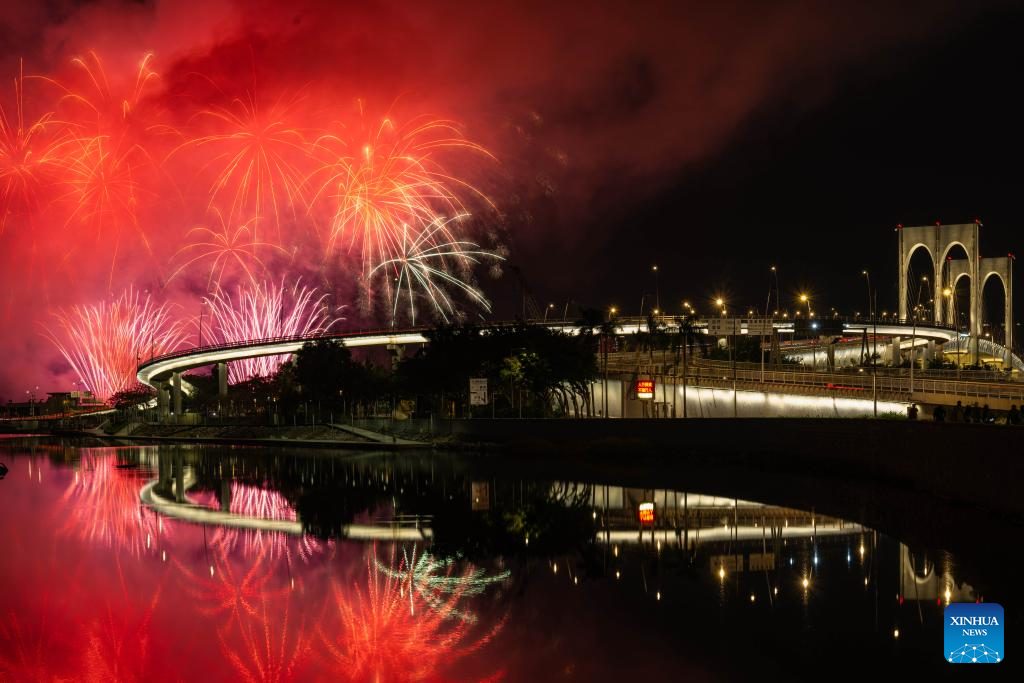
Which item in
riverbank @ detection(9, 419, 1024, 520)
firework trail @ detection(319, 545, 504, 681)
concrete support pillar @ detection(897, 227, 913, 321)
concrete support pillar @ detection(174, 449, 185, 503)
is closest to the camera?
firework trail @ detection(319, 545, 504, 681)

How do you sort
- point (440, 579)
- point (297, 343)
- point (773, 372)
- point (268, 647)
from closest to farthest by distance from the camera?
point (268, 647) < point (440, 579) < point (773, 372) < point (297, 343)

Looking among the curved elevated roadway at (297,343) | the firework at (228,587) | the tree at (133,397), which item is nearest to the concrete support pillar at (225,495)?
the firework at (228,587)

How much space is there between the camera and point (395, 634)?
18.6 m

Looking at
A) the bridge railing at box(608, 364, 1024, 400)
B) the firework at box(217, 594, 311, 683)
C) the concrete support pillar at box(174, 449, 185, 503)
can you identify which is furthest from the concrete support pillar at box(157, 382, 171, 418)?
the firework at box(217, 594, 311, 683)

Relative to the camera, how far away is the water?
17.1 meters

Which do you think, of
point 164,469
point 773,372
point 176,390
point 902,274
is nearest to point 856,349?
point 902,274

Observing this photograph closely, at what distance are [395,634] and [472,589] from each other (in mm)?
4114

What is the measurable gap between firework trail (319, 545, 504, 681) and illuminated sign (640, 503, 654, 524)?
1148 centimetres

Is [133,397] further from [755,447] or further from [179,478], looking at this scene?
[755,447]

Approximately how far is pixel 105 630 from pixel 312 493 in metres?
23.2

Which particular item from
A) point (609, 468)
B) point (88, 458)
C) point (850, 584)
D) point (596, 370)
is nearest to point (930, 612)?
point (850, 584)

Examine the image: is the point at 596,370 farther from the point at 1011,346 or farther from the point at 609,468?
Result: the point at 1011,346

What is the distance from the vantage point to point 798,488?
40.6 metres

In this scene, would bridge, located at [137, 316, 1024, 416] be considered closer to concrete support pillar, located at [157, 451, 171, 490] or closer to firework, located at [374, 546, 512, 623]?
concrete support pillar, located at [157, 451, 171, 490]
